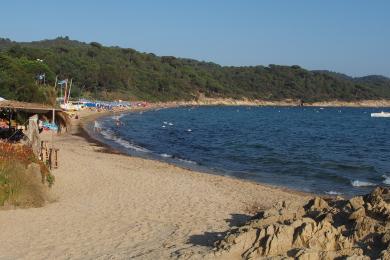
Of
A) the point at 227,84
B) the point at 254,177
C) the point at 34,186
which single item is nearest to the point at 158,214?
the point at 34,186

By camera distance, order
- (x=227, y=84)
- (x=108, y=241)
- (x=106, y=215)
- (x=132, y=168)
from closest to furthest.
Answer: (x=108, y=241), (x=106, y=215), (x=132, y=168), (x=227, y=84)

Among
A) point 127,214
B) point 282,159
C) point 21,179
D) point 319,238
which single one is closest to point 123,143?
point 282,159

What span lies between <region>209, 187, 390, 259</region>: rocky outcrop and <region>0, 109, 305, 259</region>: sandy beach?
34.6 inches

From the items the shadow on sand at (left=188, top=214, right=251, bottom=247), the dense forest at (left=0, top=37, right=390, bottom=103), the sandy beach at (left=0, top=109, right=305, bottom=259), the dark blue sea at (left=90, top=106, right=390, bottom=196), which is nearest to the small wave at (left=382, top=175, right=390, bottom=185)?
the dark blue sea at (left=90, top=106, right=390, bottom=196)

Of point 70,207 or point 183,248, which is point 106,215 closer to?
point 70,207

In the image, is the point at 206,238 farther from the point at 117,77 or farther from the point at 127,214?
the point at 117,77

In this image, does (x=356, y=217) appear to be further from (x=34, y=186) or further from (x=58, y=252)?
(x=34, y=186)

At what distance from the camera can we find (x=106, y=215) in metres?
12.9

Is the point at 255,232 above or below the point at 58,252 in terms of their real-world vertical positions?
above

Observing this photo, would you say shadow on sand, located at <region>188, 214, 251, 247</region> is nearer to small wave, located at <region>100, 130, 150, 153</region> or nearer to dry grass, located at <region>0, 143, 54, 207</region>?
dry grass, located at <region>0, 143, 54, 207</region>

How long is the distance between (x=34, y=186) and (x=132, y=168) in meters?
8.24

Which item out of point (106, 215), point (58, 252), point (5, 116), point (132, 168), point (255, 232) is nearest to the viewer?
point (255, 232)

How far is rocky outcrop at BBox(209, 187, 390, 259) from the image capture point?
8.19 metres

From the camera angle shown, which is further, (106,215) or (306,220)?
(106,215)
